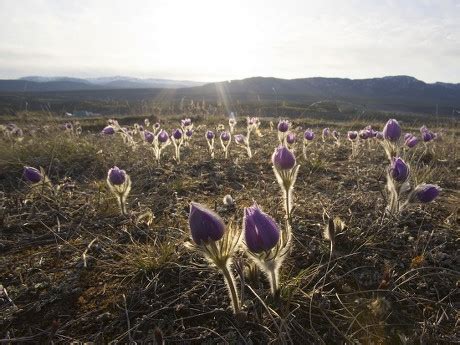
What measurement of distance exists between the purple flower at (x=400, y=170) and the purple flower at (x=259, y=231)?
4.15ft

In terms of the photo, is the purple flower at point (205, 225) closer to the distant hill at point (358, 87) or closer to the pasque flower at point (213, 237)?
the pasque flower at point (213, 237)

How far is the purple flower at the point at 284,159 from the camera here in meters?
2.54

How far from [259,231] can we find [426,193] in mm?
1392

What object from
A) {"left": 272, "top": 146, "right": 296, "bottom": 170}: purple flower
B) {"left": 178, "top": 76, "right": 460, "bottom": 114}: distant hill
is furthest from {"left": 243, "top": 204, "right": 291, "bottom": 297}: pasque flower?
{"left": 178, "top": 76, "right": 460, "bottom": 114}: distant hill

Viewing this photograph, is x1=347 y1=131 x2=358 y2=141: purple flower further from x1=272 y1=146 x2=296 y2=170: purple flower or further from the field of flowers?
x1=272 y1=146 x2=296 y2=170: purple flower

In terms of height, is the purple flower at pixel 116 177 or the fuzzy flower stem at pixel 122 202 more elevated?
the purple flower at pixel 116 177

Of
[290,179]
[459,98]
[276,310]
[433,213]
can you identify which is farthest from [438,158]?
[459,98]

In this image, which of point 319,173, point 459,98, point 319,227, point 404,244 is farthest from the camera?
point 459,98

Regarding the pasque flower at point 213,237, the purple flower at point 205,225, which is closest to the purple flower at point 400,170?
the pasque flower at point 213,237

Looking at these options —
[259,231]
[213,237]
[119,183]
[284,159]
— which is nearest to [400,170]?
[284,159]

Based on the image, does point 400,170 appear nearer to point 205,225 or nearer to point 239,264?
point 239,264

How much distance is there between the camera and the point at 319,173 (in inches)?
182

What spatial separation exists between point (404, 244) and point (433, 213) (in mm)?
703

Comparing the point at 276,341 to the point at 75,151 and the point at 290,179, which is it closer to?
the point at 290,179
